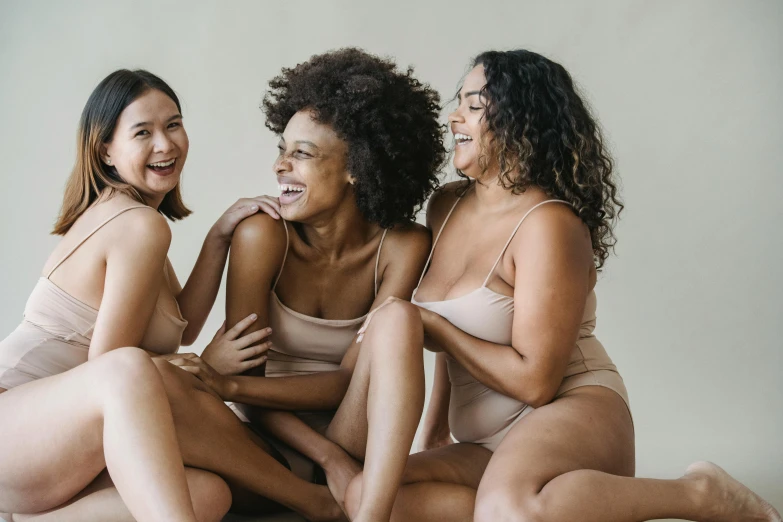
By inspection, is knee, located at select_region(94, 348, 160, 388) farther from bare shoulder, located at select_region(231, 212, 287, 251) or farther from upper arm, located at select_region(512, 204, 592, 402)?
upper arm, located at select_region(512, 204, 592, 402)

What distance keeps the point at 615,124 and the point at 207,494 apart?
274cm

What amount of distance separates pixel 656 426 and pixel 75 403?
2.69m

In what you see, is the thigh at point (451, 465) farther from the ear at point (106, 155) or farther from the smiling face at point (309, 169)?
the ear at point (106, 155)

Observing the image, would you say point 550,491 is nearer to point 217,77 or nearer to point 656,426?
point 656,426

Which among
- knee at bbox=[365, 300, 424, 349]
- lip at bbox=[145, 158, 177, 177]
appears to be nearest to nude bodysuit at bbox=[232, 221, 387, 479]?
lip at bbox=[145, 158, 177, 177]

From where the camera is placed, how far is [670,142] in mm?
4242

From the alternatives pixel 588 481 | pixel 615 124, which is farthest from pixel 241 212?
pixel 615 124

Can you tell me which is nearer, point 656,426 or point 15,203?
point 656,426

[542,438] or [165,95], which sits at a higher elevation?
[165,95]

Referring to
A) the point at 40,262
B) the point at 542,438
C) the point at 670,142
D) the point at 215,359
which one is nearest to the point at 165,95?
the point at 215,359

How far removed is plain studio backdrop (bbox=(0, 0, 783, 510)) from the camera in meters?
4.19

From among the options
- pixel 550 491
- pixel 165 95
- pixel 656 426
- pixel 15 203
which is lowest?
pixel 656 426

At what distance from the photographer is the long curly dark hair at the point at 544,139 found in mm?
2516

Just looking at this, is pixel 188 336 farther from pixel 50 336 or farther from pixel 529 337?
pixel 529 337
